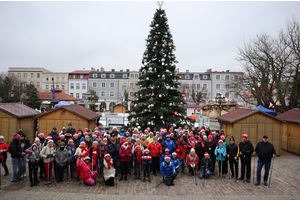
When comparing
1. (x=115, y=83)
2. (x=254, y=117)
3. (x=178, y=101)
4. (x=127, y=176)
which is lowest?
(x=127, y=176)

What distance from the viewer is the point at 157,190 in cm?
776

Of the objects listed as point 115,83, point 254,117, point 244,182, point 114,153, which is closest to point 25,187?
point 114,153

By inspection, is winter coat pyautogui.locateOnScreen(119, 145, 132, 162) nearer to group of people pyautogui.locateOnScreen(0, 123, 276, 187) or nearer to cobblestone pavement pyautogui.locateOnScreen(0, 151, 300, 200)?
group of people pyautogui.locateOnScreen(0, 123, 276, 187)

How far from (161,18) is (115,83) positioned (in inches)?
1879

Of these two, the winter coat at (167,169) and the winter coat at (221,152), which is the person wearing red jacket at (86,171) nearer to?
the winter coat at (167,169)

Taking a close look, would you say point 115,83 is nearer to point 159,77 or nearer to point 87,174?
point 159,77

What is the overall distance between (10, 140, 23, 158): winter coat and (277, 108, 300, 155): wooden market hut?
52.0 feet

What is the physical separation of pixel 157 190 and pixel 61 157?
399 centimetres

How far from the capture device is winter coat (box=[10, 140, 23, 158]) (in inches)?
321

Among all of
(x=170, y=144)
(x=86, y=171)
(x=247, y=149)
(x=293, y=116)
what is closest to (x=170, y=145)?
(x=170, y=144)

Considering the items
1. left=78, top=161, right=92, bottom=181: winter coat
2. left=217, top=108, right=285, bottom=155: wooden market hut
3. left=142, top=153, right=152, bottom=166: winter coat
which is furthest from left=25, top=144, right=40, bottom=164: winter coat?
left=217, top=108, right=285, bottom=155: wooden market hut

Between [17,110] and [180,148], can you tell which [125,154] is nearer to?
[180,148]

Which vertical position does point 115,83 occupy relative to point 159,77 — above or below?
above

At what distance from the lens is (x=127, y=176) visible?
937 centimetres
